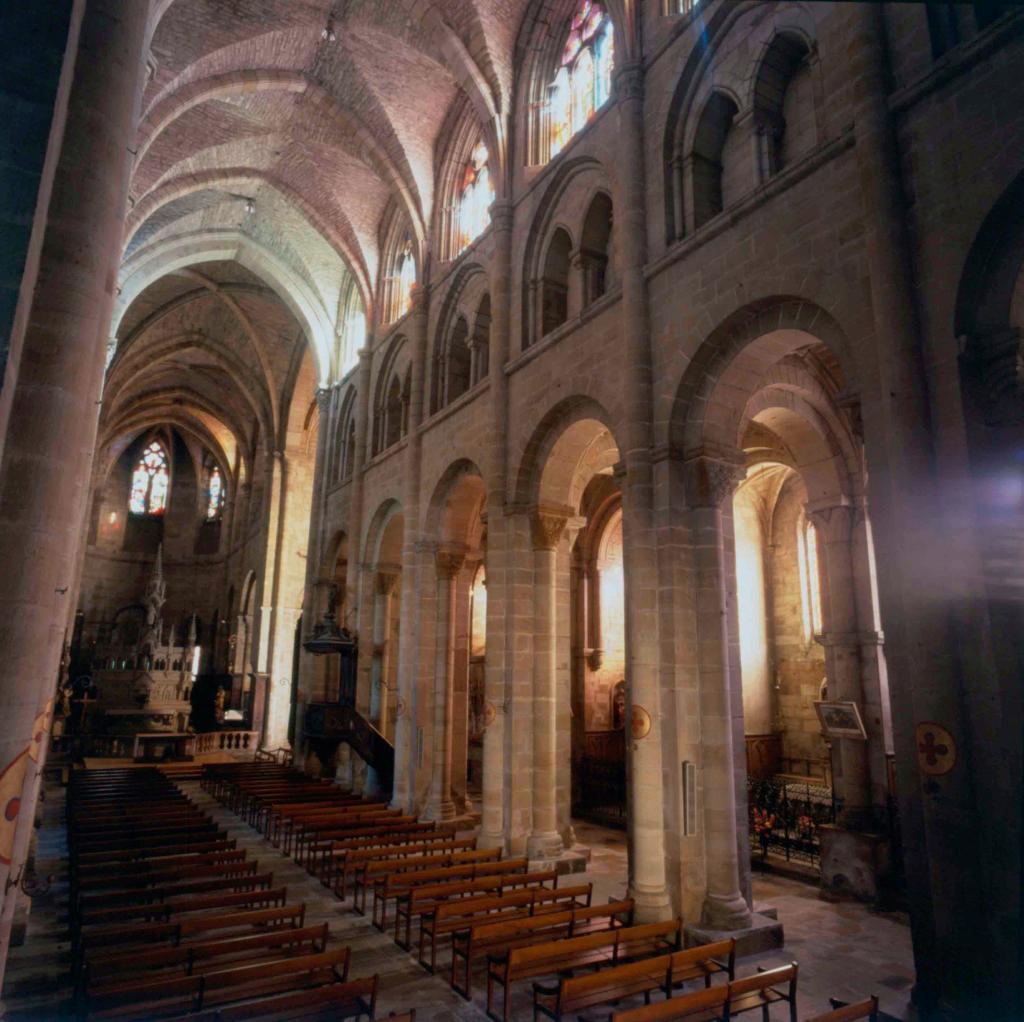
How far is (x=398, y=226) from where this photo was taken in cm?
2120

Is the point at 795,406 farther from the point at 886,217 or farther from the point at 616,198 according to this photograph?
the point at 886,217

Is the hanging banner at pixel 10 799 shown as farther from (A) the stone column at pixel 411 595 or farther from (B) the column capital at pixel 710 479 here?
(A) the stone column at pixel 411 595

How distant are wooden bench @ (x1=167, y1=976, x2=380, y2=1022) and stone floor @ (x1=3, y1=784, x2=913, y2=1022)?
1123mm

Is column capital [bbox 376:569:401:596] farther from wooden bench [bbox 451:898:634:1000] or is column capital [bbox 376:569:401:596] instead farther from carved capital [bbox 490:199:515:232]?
wooden bench [bbox 451:898:634:1000]

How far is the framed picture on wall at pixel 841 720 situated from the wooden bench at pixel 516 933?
5.27 metres

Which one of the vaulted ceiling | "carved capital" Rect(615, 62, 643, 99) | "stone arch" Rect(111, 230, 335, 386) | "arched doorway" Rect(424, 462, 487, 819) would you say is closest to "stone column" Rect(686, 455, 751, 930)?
"carved capital" Rect(615, 62, 643, 99)

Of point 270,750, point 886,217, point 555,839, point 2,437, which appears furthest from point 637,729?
point 270,750

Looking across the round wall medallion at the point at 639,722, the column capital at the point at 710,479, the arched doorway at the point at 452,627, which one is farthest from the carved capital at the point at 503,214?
the round wall medallion at the point at 639,722

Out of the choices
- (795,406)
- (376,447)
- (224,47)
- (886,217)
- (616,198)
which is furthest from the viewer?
(376,447)

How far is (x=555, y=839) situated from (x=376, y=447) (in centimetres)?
1219

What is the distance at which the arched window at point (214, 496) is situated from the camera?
144ft

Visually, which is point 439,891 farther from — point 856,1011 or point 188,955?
point 856,1011

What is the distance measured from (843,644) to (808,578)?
8191 millimetres

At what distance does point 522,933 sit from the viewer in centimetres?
735
